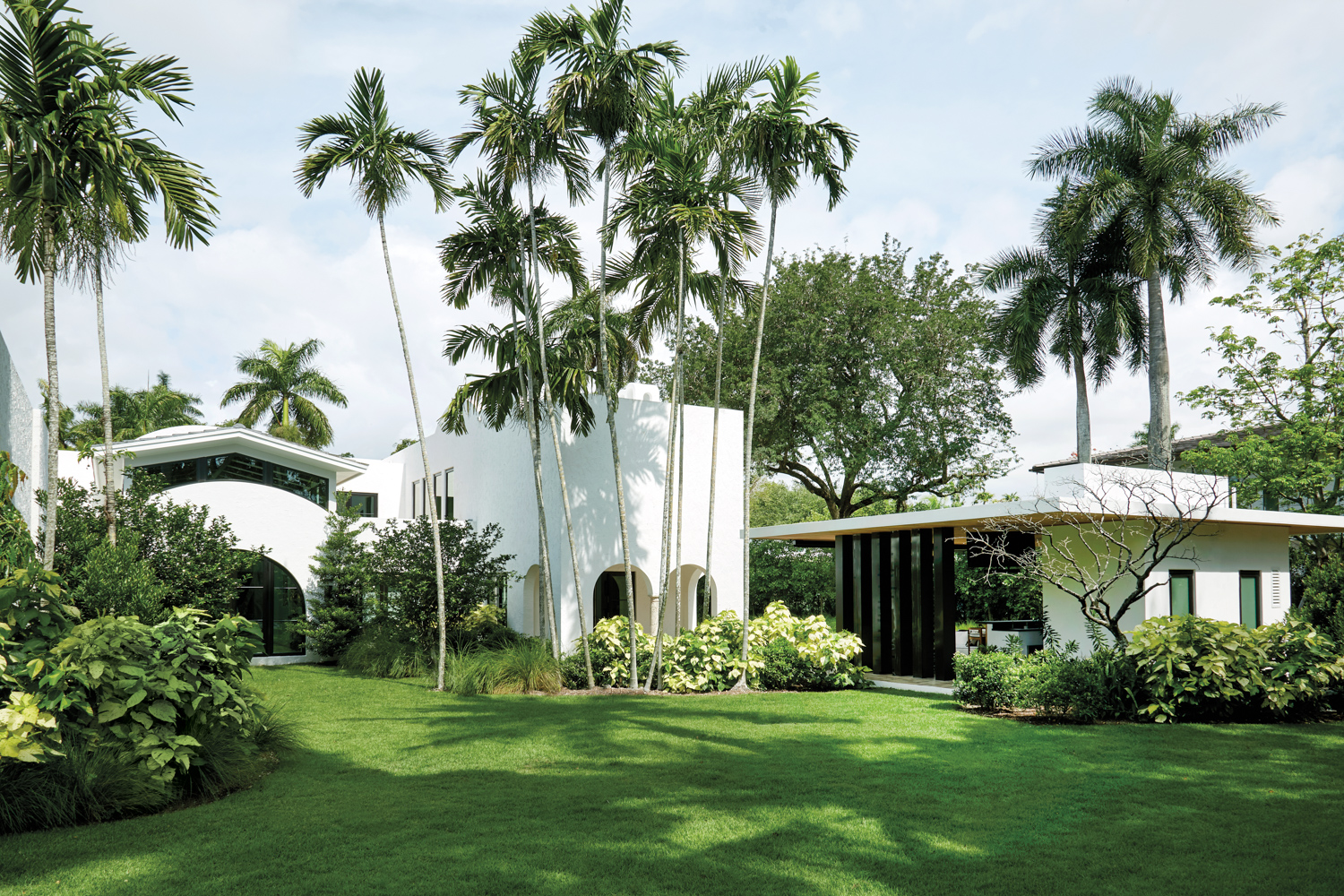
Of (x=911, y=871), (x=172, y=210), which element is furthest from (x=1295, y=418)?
(x=172, y=210)

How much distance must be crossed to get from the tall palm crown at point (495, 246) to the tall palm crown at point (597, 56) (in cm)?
191

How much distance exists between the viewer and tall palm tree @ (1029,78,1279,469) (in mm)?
22469

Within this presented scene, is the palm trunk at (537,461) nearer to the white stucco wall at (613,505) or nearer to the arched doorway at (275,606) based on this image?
the white stucco wall at (613,505)

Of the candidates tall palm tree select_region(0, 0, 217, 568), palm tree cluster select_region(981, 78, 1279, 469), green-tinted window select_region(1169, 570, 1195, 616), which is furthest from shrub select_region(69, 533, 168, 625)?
palm tree cluster select_region(981, 78, 1279, 469)

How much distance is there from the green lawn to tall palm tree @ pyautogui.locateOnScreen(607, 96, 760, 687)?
5.35 meters

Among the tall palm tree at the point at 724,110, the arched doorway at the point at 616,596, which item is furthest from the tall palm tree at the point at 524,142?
the arched doorway at the point at 616,596

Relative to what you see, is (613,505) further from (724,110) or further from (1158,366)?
(1158,366)

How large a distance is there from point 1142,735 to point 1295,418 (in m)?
17.5

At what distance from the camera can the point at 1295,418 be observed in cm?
2328

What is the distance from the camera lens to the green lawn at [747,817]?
17.6ft

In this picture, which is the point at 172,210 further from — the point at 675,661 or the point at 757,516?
the point at 757,516

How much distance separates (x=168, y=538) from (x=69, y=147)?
10.1m

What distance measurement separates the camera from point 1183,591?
14320mm

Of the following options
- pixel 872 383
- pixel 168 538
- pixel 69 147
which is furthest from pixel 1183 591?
pixel 168 538
